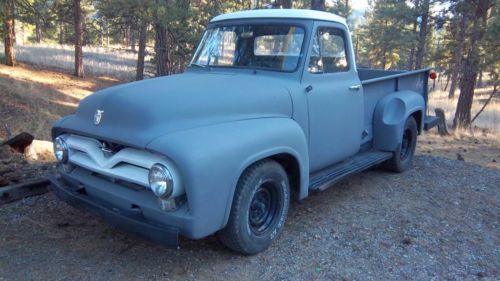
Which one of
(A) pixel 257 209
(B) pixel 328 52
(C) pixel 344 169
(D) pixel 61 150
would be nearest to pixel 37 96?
(D) pixel 61 150

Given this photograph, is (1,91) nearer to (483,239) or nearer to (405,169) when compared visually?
(405,169)

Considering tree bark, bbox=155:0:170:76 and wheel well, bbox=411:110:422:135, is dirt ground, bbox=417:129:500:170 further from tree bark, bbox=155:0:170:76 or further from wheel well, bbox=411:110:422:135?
tree bark, bbox=155:0:170:76

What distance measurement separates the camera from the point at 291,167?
161 inches

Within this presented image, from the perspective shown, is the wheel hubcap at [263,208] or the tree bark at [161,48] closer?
the wheel hubcap at [263,208]

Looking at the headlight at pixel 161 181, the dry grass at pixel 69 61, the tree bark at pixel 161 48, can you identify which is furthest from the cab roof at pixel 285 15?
the dry grass at pixel 69 61

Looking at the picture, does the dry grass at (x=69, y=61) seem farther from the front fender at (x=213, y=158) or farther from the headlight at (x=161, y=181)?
the headlight at (x=161, y=181)

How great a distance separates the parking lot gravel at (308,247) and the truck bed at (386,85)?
120cm

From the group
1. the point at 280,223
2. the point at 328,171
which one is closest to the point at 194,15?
the point at 328,171

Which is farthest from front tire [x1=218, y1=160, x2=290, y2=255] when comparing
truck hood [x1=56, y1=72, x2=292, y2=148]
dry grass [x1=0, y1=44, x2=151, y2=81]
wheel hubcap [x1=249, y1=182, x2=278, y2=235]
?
dry grass [x1=0, y1=44, x2=151, y2=81]

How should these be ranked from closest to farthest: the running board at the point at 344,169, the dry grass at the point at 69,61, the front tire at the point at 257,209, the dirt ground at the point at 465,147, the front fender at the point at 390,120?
the front tire at the point at 257,209
the running board at the point at 344,169
the front fender at the point at 390,120
the dirt ground at the point at 465,147
the dry grass at the point at 69,61

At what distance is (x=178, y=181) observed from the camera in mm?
2988

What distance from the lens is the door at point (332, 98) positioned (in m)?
4.46

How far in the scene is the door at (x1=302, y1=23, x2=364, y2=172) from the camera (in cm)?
446

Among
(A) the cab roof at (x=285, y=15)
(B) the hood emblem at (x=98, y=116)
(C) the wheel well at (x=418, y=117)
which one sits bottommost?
(C) the wheel well at (x=418, y=117)
